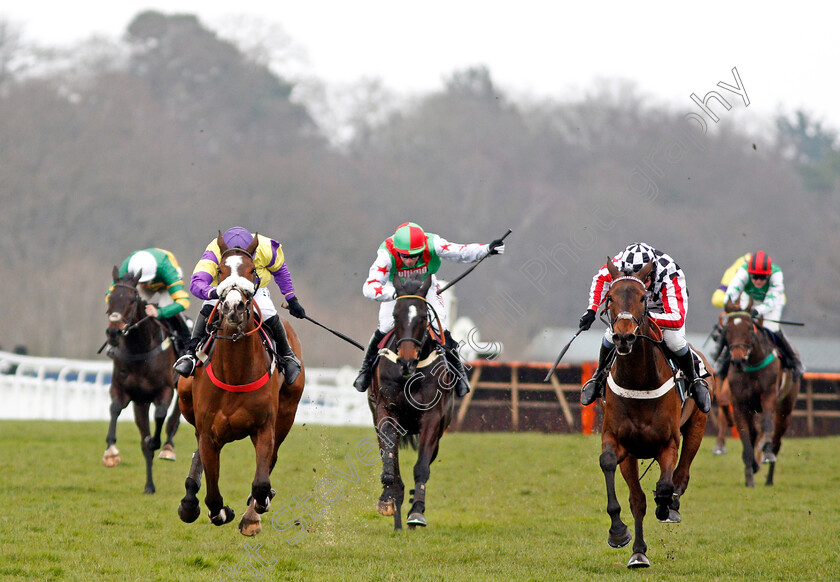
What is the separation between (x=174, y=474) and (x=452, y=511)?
3568mm

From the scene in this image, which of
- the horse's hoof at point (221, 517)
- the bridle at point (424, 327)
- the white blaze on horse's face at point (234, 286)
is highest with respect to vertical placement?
the white blaze on horse's face at point (234, 286)

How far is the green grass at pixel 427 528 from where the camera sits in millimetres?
7195

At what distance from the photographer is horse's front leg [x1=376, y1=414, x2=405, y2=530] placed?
8641mm

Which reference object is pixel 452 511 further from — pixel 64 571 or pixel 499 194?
pixel 499 194

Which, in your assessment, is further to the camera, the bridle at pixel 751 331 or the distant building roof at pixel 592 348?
the distant building roof at pixel 592 348

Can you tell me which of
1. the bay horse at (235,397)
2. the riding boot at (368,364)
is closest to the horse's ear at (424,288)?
the riding boot at (368,364)

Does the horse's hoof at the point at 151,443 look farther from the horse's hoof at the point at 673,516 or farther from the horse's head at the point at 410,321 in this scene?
the horse's hoof at the point at 673,516

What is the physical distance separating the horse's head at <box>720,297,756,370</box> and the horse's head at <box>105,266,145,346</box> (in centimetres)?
637

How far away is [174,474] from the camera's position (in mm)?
12312

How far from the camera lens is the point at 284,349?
8.08 meters

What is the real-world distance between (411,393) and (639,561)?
92.3 inches

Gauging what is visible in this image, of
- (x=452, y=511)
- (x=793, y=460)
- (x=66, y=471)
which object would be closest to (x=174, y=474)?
(x=66, y=471)

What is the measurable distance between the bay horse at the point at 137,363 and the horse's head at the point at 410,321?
3720 mm

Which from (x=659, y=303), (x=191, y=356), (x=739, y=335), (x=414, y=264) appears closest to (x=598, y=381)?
(x=659, y=303)
